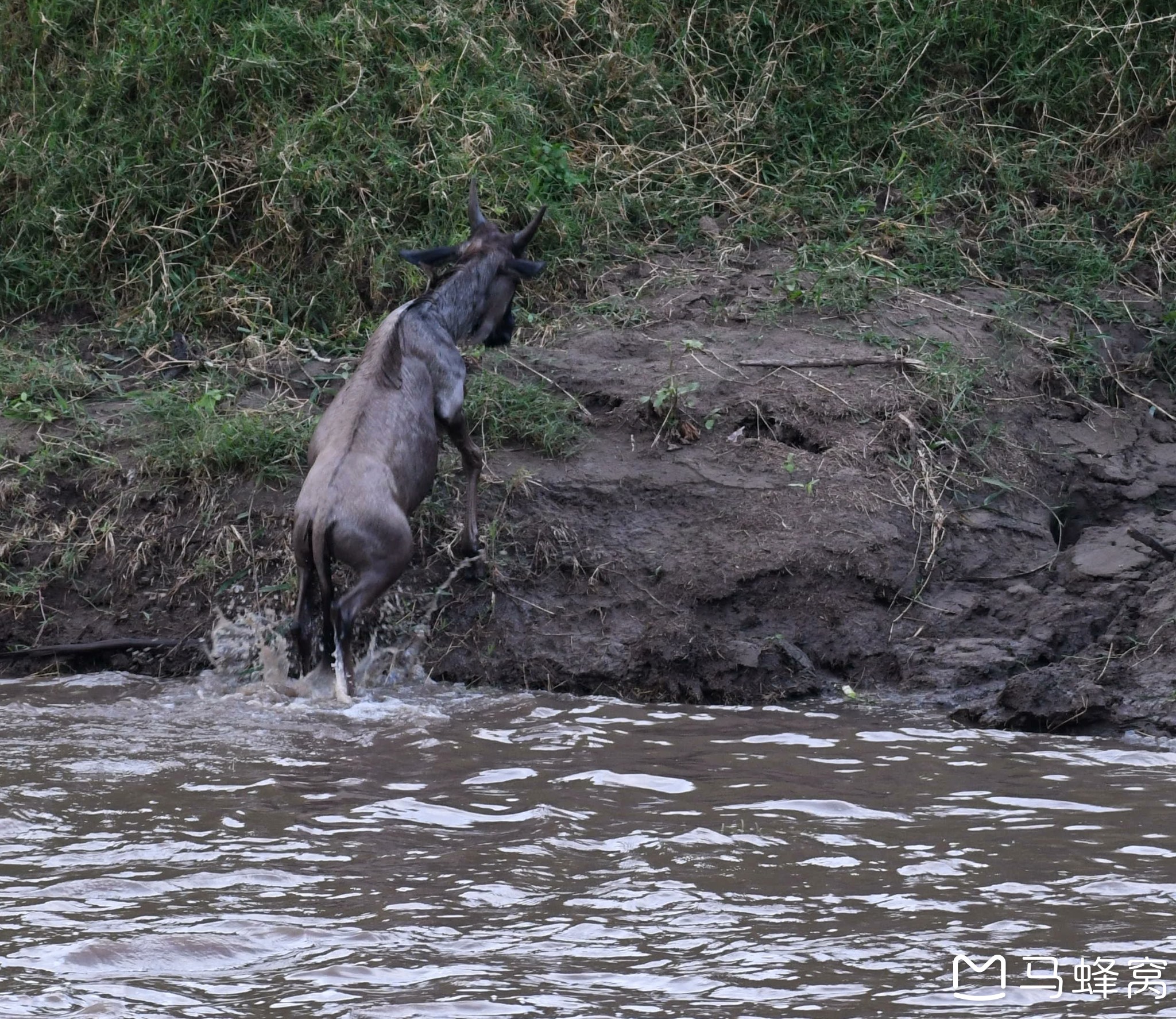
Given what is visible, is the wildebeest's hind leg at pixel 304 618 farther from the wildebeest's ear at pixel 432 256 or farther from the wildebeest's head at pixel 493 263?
the wildebeest's ear at pixel 432 256

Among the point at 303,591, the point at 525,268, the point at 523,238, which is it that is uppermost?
the point at 523,238

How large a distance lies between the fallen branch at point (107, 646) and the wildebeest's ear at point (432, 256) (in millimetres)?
1988

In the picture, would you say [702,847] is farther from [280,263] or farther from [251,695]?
[280,263]

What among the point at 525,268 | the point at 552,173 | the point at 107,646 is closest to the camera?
the point at 107,646

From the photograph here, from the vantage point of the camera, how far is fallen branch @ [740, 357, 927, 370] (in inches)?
299

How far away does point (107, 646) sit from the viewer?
265 inches

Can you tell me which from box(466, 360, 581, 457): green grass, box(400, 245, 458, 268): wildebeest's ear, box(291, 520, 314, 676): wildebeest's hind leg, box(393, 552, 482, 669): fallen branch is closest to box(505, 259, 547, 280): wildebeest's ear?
box(400, 245, 458, 268): wildebeest's ear

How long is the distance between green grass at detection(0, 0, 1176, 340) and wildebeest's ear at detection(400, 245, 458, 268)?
3.55 ft

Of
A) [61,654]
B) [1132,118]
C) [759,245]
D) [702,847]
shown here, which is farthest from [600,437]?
[1132,118]

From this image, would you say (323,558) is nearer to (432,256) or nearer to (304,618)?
(304,618)

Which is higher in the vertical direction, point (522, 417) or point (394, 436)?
point (522, 417)

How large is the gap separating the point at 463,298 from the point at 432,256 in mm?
254

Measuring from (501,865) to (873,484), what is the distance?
3395mm

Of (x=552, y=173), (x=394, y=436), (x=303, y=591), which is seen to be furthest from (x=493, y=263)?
(x=303, y=591)
